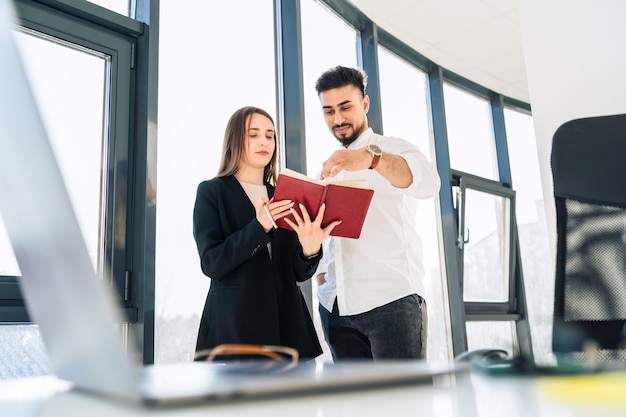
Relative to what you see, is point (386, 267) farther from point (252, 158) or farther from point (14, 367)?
point (14, 367)

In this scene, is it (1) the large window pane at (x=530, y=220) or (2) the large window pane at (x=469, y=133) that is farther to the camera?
(1) the large window pane at (x=530, y=220)

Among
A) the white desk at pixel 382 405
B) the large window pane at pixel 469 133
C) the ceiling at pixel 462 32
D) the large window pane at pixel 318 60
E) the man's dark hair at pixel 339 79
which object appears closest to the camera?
the white desk at pixel 382 405

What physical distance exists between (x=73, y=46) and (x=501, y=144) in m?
3.95

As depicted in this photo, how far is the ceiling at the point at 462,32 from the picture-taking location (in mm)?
3531

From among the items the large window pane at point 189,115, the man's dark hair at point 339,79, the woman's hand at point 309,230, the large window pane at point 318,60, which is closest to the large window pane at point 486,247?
the large window pane at point 318,60

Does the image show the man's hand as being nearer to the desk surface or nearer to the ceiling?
the desk surface

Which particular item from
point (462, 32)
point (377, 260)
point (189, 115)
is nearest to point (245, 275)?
point (377, 260)

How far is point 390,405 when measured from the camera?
312 millimetres

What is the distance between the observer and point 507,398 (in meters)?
0.31

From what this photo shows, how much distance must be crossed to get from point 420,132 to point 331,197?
8.90ft

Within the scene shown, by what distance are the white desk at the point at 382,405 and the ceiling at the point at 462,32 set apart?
3344 millimetres

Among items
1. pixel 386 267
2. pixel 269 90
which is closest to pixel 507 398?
pixel 386 267

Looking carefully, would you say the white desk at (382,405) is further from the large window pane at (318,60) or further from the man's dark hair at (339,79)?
the large window pane at (318,60)

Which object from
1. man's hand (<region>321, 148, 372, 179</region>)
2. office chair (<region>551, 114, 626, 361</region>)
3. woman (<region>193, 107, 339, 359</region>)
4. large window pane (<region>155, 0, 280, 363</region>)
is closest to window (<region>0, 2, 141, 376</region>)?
large window pane (<region>155, 0, 280, 363</region>)
